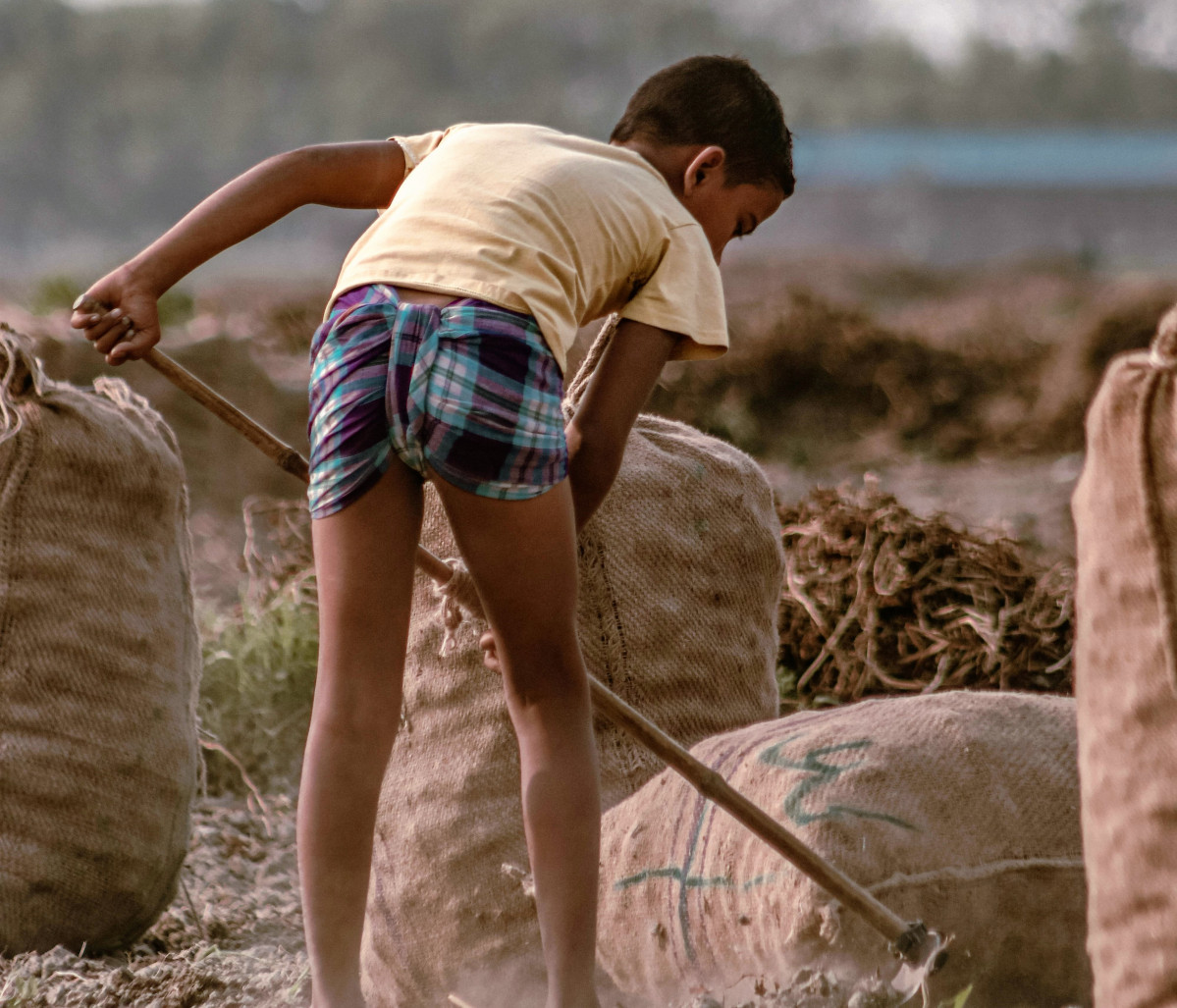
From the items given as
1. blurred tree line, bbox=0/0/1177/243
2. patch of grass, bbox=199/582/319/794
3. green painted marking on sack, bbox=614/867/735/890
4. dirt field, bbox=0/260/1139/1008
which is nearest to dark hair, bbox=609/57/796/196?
green painted marking on sack, bbox=614/867/735/890

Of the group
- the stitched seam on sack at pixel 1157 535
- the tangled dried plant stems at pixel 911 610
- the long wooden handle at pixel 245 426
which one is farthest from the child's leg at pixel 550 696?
the tangled dried plant stems at pixel 911 610

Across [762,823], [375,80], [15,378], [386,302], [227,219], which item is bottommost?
[762,823]

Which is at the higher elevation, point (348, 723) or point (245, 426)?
point (245, 426)

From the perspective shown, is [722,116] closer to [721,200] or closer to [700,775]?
[721,200]

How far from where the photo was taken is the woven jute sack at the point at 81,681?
8.16 feet

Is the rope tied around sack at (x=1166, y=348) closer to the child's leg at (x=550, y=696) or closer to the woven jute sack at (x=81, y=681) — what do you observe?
the child's leg at (x=550, y=696)

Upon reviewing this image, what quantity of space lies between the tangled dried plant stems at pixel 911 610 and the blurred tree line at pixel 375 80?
34129 millimetres

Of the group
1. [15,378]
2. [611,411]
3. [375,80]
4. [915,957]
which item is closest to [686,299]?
[611,411]

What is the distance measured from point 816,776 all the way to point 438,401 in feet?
2.46

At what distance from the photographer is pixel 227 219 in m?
2.12

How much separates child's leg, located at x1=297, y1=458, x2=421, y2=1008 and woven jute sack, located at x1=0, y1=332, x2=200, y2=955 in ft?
2.53

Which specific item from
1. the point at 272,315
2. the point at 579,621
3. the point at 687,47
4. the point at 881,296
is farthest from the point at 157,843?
the point at 687,47

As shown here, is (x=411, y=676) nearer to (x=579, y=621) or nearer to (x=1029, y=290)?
(x=579, y=621)

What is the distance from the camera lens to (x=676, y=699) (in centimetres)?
254
